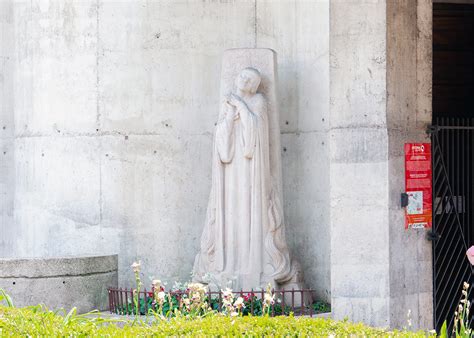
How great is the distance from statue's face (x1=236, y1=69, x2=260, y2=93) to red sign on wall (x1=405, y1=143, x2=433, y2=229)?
179cm

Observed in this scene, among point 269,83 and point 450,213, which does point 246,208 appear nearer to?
point 269,83

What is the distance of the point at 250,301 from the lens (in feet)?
38.8

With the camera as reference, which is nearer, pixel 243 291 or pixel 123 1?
pixel 243 291

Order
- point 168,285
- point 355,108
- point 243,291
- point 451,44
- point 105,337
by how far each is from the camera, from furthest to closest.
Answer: point 451,44 → point 168,285 → point 243,291 → point 355,108 → point 105,337

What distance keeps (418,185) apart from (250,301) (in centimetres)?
199

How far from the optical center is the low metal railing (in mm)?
11758

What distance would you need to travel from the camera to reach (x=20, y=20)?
14.0 m

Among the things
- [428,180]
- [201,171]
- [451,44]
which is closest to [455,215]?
[428,180]

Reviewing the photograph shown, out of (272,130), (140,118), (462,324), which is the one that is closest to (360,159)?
(272,130)

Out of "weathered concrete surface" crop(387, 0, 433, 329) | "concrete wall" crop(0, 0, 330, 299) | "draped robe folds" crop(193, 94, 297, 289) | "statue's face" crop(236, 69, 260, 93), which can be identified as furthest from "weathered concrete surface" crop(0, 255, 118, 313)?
"weathered concrete surface" crop(387, 0, 433, 329)

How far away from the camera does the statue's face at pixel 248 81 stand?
12.3m

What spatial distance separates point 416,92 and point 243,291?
2650 mm

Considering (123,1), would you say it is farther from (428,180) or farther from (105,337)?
(105,337)

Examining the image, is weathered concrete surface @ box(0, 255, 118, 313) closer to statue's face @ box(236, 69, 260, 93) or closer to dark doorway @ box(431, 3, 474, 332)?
statue's face @ box(236, 69, 260, 93)
